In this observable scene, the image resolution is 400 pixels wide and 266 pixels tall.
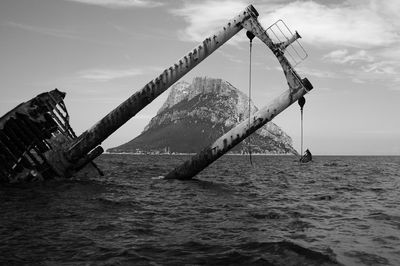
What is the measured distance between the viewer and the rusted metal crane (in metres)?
16.4

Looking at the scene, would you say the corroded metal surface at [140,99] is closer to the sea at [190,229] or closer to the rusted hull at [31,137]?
the rusted hull at [31,137]

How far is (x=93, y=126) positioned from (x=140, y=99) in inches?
105

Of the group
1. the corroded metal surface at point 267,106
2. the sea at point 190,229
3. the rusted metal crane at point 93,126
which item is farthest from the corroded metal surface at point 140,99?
the sea at point 190,229

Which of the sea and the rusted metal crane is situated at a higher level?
the rusted metal crane

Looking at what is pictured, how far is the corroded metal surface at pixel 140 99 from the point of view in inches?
671

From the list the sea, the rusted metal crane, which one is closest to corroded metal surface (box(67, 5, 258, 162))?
the rusted metal crane

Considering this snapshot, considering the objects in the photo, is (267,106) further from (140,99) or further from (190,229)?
(190,229)

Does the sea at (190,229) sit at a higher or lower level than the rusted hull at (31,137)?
lower

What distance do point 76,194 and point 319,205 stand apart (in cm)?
908

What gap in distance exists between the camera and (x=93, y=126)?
1723cm

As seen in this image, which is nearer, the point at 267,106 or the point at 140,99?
the point at 140,99

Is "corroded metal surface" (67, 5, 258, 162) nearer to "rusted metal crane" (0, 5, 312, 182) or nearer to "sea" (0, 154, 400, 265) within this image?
"rusted metal crane" (0, 5, 312, 182)

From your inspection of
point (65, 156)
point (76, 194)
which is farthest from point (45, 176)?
point (76, 194)

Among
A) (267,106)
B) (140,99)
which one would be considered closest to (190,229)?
(140,99)
